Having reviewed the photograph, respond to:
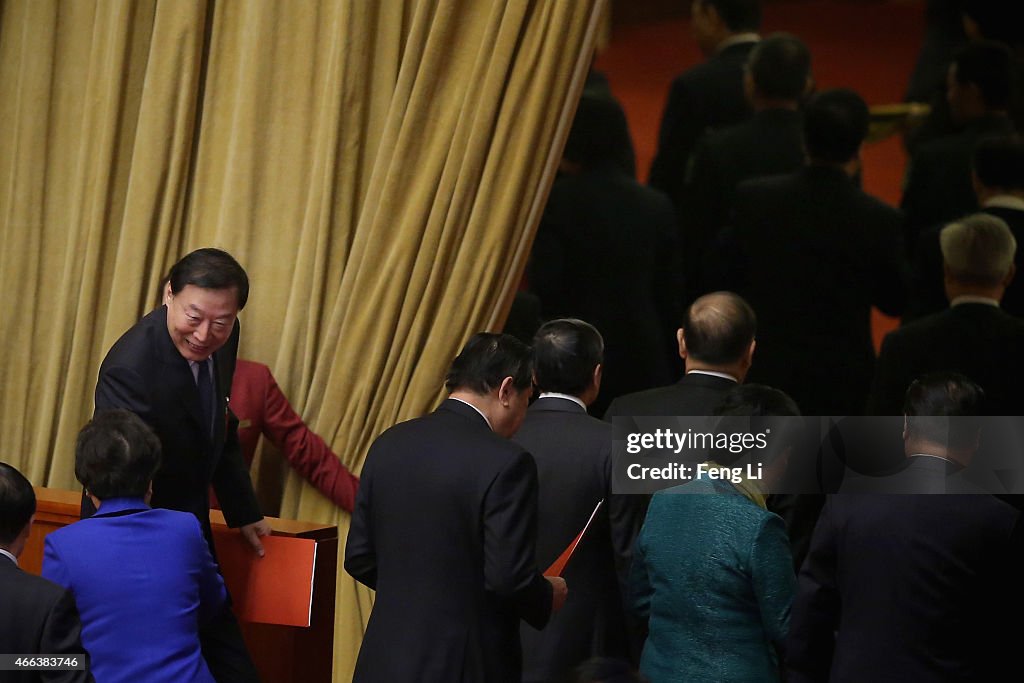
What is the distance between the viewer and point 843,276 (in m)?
4.84

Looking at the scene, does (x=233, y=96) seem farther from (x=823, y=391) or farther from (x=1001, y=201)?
(x=1001, y=201)

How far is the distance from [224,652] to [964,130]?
3.81 meters

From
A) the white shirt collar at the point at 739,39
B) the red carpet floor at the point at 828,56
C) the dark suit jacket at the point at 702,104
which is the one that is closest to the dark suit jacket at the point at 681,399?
the dark suit jacket at the point at 702,104

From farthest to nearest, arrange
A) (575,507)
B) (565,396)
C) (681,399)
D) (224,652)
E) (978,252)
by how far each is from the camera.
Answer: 1. (978,252)
2. (681,399)
3. (565,396)
4. (575,507)
5. (224,652)

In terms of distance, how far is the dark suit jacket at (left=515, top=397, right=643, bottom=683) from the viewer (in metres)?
3.48

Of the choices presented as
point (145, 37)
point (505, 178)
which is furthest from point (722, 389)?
point (145, 37)

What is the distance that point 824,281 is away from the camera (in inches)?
190

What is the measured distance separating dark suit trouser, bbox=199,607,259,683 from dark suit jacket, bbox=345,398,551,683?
318 millimetres

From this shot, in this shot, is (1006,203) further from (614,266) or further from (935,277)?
(614,266)

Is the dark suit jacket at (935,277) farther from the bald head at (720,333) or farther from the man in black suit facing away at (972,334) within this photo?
the bald head at (720,333)

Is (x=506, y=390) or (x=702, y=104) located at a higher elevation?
(x=702, y=104)

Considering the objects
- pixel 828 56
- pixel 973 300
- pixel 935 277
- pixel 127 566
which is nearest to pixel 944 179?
pixel 935 277

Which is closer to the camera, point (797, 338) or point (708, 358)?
point (708, 358)

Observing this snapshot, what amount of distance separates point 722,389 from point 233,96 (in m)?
1.80
